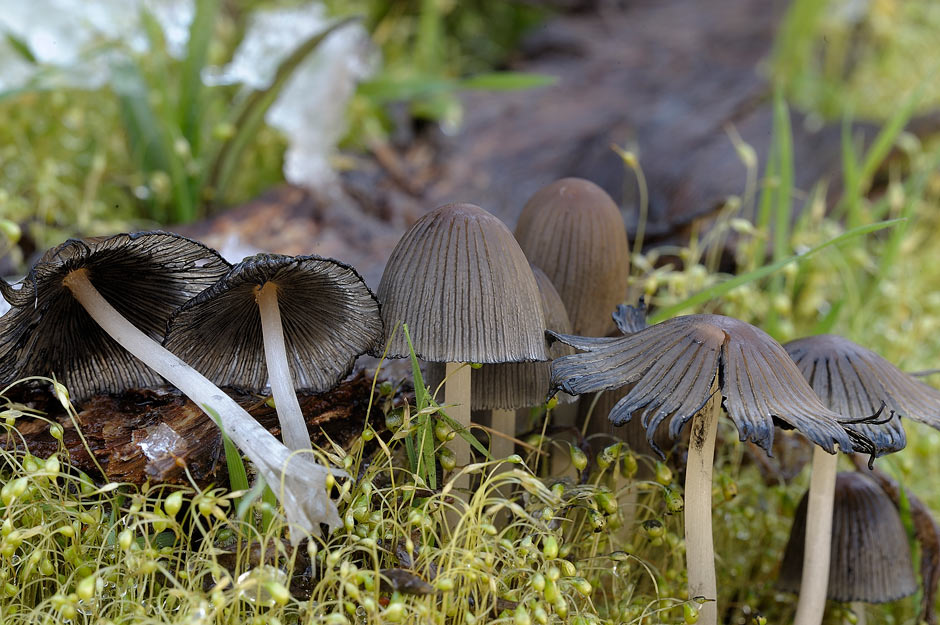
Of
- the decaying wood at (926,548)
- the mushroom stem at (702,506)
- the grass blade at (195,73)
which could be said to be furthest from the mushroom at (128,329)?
the grass blade at (195,73)

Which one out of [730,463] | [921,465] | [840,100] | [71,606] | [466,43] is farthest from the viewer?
[840,100]

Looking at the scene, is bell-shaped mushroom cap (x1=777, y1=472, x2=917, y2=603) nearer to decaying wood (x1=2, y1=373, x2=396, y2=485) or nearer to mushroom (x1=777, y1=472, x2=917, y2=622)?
mushroom (x1=777, y1=472, x2=917, y2=622)

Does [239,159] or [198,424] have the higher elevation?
[239,159]

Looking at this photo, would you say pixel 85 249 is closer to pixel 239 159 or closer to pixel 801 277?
pixel 239 159

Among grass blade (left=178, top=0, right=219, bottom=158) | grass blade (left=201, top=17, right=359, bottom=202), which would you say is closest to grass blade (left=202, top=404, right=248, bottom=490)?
grass blade (left=201, top=17, right=359, bottom=202)

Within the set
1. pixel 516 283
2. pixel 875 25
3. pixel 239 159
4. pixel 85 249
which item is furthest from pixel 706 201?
pixel 875 25

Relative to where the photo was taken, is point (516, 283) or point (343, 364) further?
point (343, 364)

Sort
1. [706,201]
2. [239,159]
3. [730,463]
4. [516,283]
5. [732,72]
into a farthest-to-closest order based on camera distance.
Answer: [732,72], [706,201], [239,159], [730,463], [516,283]
